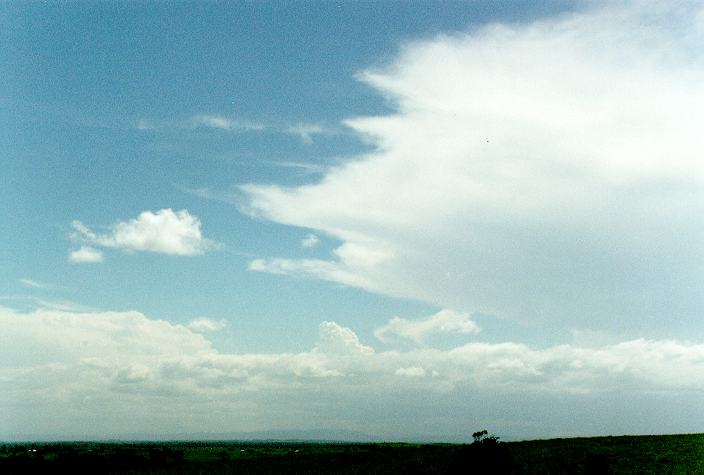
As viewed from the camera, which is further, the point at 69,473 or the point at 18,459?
the point at 18,459

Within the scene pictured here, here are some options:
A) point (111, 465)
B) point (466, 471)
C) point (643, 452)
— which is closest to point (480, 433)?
point (466, 471)

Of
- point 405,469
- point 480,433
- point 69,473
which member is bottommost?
point 69,473

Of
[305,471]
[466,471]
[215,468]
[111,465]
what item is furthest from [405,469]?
[111,465]

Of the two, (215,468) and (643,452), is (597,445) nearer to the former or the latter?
(643,452)

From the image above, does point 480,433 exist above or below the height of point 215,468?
above

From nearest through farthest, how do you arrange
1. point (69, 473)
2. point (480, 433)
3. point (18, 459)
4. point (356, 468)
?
point (480, 433), point (356, 468), point (69, 473), point (18, 459)

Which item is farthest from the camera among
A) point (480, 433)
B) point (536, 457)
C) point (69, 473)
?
point (69, 473)

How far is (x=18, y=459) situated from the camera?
140875mm

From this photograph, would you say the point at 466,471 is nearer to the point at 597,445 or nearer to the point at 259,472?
the point at 597,445

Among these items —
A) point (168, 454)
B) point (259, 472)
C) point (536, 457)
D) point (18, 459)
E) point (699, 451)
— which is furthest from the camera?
point (168, 454)

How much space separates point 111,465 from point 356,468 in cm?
7391

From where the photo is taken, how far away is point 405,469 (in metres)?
75.3

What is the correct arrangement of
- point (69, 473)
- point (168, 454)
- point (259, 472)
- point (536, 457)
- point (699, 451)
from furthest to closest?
point (168, 454) → point (69, 473) → point (259, 472) → point (536, 457) → point (699, 451)

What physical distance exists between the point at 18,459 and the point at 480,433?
138m
